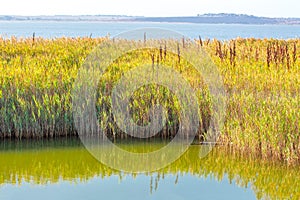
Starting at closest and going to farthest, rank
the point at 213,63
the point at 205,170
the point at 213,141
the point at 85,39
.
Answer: the point at 205,170 < the point at 213,141 < the point at 213,63 < the point at 85,39

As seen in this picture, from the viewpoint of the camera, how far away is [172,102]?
31.0 ft

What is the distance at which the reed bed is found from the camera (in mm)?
7910

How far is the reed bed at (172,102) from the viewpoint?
7.91 meters

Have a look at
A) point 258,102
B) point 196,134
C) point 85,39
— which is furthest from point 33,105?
point 85,39

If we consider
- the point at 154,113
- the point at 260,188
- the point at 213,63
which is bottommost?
the point at 260,188

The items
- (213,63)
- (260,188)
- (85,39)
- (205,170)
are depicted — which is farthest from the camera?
(85,39)

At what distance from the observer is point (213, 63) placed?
1095 cm

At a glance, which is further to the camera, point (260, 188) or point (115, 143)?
point (115, 143)

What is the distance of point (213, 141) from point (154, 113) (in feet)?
3.57

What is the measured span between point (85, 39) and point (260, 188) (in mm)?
8862

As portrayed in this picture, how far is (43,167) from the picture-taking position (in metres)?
8.34

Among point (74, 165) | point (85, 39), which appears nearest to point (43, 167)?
point (74, 165)

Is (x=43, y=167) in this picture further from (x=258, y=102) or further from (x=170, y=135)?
(x=258, y=102)

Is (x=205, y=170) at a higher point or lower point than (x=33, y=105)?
lower
